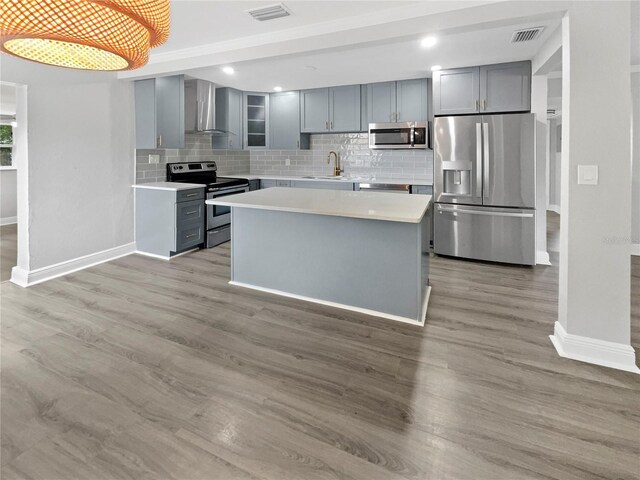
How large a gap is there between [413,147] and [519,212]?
158 cm

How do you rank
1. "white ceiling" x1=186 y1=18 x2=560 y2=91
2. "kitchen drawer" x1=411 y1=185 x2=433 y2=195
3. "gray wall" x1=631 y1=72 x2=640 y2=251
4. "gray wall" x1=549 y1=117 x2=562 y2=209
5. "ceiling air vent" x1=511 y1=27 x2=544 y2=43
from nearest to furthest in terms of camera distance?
A: "ceiling air vent" x1=511 y1=27 x2=544 y2=43 → "white ceiling" x1=186 y1=18 x2=560 y2=91 → "gray wall" x1=631 y1=72 x2=640 y2=251 → "kitchen drawer" x1=411 y1=185 x2=433 y2=195 → "gray wall" x1=549 y1=117 x2=562 y2=209

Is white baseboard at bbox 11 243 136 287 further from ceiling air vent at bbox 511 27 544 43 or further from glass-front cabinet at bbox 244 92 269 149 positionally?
ceiling air vent at bbox 511 27 544 43

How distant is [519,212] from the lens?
4133mm

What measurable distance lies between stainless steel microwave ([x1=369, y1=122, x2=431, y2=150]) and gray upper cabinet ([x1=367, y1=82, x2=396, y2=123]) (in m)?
0.11

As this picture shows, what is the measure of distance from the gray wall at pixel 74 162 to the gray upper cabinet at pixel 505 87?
4.29 m

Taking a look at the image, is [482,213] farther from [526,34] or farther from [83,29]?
[83,29]

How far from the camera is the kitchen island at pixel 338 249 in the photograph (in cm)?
279

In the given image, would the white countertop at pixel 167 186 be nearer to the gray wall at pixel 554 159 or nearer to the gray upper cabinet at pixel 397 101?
the gray upper cabinet at pixel 397 101

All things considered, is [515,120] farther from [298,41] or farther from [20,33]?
[20,33]

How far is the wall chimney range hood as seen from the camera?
4.88 meters

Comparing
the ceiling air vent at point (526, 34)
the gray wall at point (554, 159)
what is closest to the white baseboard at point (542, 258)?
the ceiling air vent at point (526, 34)

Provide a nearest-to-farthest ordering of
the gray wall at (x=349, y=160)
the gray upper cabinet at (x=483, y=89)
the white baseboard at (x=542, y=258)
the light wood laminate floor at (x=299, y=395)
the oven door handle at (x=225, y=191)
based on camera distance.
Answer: the light wood laminate floor at (x=299, y=395) → the gray upper cabinet at (x=483, y=89) → the white baseboard at (x=542, y=258) → the oven door handle at (x=225, y=191) → the gray wall at (x=349, y=160)

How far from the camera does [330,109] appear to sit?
5500 mm

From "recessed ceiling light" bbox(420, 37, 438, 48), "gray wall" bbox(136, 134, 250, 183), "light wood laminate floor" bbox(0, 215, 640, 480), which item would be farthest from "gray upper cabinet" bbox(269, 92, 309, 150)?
"light wood laminate floor" bbox(0, 215, 640, 480)
